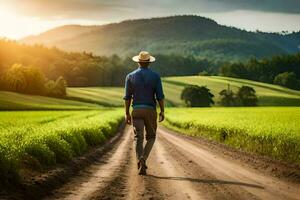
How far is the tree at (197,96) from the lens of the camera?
140 metres

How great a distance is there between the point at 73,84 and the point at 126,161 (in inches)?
6739

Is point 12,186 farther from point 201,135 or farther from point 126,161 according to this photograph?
point 201,135

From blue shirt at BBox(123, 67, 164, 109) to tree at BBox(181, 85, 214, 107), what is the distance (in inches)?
4911

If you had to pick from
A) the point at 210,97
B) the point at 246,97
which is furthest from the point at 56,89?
the point at 246,97

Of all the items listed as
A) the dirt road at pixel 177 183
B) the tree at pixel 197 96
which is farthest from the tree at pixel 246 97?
the dirt road at pixel 177 183

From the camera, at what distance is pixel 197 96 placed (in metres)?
141

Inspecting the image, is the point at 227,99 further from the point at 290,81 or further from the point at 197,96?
the point at 290,81

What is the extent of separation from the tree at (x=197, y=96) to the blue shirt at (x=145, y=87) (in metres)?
125

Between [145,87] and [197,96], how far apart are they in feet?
414

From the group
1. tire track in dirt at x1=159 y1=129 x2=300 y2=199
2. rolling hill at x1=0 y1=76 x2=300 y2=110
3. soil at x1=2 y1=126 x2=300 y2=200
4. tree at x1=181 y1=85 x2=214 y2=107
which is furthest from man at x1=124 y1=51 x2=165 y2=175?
tree at x1=181 y1=85 x2=214 y2=107

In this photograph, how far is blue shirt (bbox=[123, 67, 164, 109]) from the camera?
15.2m

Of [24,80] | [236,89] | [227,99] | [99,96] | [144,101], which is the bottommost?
[99,96]

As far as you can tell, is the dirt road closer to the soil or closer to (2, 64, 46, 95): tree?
the soil

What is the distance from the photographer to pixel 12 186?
35.1ft
